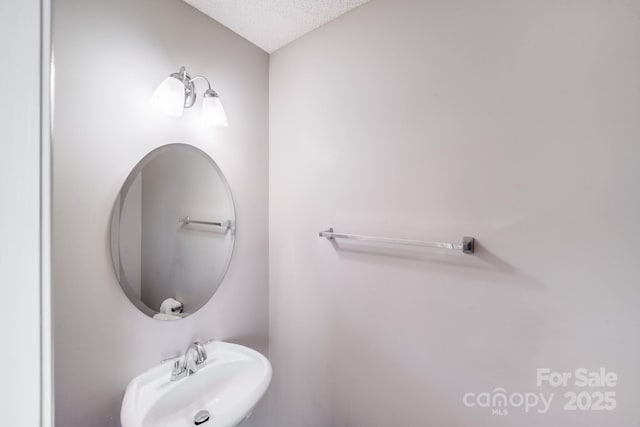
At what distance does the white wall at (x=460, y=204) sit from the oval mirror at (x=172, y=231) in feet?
1.32

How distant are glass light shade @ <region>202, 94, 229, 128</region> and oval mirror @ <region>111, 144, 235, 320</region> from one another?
0.51 feet

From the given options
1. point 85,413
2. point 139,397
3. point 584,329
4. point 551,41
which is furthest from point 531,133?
point 85,413

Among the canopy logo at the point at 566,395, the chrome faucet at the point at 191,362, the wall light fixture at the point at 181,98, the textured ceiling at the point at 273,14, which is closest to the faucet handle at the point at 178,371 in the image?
the chrome faucet at the point at 191,362

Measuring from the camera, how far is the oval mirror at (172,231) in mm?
952

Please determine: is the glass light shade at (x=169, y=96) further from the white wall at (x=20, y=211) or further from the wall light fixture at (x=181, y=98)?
the white wall at (x=20, y=211)

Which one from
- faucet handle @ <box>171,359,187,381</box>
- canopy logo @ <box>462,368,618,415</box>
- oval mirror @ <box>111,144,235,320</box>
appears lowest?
faucet handle @ <box>171,359,187,381</box>

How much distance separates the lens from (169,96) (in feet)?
3.19

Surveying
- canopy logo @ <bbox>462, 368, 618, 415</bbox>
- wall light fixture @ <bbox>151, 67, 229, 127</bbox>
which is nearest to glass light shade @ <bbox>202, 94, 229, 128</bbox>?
wall light fixture @ <bbox>151, 67, 229, 127</bbox>

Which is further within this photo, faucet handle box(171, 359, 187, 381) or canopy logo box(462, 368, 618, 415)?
faucet handle box(171, 359, 187, 381)

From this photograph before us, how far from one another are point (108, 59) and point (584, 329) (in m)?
1.75

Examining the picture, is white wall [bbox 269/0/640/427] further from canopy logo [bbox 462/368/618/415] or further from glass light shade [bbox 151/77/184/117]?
glass light shade [bbox 151/77/184/117]

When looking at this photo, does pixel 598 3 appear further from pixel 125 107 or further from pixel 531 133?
pixel 125 107

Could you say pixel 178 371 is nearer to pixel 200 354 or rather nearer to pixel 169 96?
pixel 200 354

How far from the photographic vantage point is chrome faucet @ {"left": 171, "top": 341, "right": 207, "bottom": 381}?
102cm
